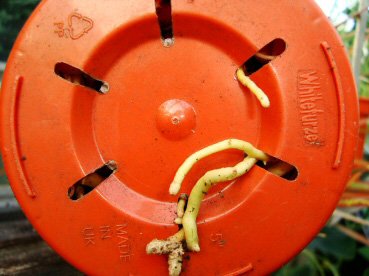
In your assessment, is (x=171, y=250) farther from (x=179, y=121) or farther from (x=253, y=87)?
(x=253, y=87)

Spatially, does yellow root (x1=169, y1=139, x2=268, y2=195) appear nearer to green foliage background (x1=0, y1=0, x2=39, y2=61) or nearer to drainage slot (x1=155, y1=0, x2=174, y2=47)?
drainage slot (x1=155, y1=0, x2=174, y2=47)

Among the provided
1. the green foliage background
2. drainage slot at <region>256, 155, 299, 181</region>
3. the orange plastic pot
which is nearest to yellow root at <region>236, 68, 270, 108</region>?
the orange plastic pot

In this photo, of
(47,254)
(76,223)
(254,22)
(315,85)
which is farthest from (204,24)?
(47,254)

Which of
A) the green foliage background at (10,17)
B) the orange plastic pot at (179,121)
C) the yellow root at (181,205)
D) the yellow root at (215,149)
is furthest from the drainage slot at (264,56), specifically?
the green foliage background at (10,17)

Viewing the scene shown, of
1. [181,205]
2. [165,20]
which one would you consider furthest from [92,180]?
[165,20]

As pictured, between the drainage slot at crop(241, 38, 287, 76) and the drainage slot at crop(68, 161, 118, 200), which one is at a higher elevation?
the drainage slot at crop(241, 38, 287, 76)

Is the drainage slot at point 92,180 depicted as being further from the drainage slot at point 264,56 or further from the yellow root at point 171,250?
the drainage slot at point 264,56
